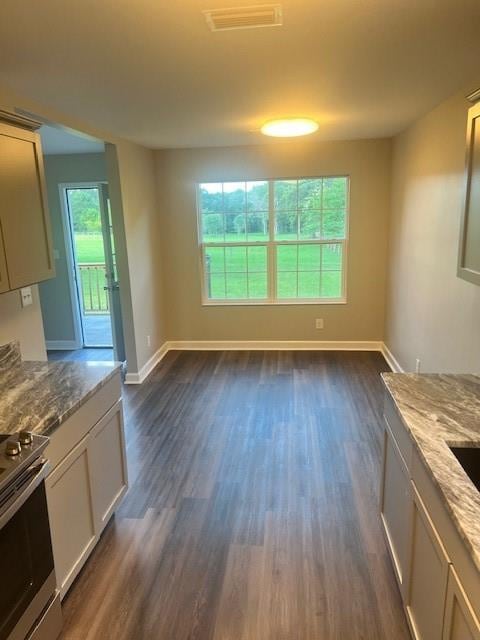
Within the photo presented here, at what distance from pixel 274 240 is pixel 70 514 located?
4.20 meters

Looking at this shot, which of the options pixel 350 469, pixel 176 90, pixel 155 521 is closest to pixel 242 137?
pixel 176 90

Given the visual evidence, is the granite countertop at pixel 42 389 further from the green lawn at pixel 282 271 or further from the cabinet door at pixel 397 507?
the green lawn at pixel 282 271

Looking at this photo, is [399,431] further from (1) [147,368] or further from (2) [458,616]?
(1) [147,368]

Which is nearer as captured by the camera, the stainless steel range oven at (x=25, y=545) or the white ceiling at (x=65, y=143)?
the stainless steel range oven at (x=25, y=545)

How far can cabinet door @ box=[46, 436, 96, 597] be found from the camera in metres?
1.90

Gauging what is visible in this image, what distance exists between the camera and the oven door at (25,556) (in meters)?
1.47

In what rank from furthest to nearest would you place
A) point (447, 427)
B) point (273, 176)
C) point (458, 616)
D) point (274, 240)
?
point (274, 240) < point (273, 176) < point (447, 427) < point (458, 616)

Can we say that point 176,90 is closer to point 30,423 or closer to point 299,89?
point 299,89

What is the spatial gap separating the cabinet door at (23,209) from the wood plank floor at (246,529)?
1.53 meters

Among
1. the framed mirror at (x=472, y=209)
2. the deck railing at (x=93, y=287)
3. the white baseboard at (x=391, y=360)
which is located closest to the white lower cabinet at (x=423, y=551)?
the framed mirror at (x=472, y=209)

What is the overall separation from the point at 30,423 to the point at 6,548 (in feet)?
1.68

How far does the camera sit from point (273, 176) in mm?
5387

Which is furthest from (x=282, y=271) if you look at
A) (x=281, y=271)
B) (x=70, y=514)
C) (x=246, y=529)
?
(x=70, y=514)

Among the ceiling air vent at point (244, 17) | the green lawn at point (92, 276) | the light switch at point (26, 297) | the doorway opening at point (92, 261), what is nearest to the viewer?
the ceiling air vent at point (244, 17)
